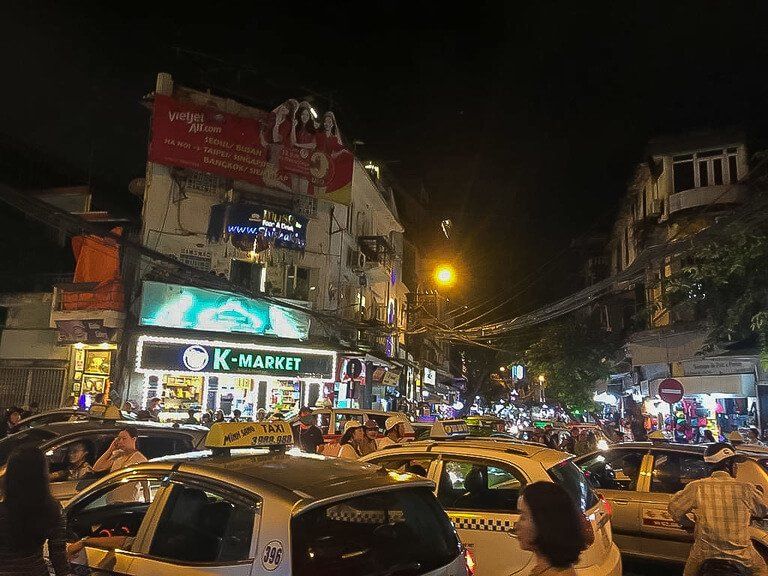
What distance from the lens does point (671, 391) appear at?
18.3 metres

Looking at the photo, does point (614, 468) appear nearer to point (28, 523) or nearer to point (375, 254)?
point (28, 523)

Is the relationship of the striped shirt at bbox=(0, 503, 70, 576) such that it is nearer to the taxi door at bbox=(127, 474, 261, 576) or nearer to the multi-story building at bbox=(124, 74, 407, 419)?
the taxi door at bbox=(127, 474, 261, 576)

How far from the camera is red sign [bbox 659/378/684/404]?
18.2 meters

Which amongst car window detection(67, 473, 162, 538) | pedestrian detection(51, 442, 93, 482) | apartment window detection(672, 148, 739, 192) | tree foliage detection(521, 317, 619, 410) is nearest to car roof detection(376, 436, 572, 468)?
car window detection(67, 473, 162, 538)

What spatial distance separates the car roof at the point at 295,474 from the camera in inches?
141

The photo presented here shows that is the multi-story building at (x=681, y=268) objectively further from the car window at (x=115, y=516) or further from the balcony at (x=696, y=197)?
the car window at (x=115, y=516)

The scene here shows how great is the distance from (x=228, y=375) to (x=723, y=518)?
60.0 ft

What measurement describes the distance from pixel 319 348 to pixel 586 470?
14.9 meters

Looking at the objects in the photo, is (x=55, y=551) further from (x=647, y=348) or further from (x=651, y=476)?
(x=647, y=348)

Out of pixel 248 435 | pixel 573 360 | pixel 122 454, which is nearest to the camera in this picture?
pixel 248 435

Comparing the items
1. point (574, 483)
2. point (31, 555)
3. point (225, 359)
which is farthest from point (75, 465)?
point (225, 359)

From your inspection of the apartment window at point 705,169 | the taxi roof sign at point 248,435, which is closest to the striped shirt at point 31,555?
the taxi roof sign at point 248,435

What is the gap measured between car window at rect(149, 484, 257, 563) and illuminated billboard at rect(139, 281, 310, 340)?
672 inches

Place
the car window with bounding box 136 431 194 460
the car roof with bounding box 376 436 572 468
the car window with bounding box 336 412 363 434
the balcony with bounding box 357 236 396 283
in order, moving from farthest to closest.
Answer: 1. the balcony with bounding box 357 236 396 283
2. the car window with bounding box 336 412 363 434
3. the car window with bounding box 136 431 194 460
4. the car roof with bounding box 376 436 572 468
